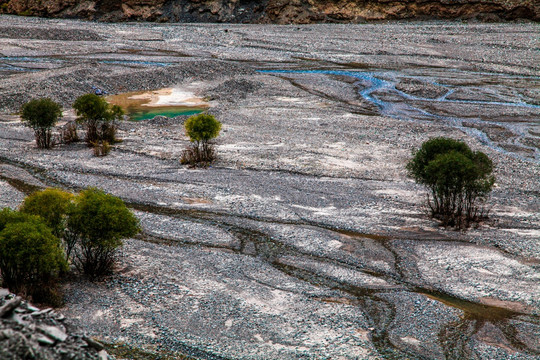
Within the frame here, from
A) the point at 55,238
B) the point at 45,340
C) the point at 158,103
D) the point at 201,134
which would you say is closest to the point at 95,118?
the point at 201,134

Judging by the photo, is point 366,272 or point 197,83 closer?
point 366,272

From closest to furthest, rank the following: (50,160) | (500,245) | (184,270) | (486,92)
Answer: (184,270), (500,245), (50,160), (486,92)

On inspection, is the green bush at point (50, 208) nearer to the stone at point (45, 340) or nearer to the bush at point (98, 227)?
the bush at point (98, 227)

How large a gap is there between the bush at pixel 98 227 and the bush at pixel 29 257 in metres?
0.79

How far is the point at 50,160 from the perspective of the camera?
19.7 m

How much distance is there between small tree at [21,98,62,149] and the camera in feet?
67.7

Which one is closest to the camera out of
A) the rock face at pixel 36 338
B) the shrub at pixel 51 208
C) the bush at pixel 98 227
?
the rock face at pixel 36 338

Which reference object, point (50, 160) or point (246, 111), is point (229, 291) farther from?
point (246, 111)

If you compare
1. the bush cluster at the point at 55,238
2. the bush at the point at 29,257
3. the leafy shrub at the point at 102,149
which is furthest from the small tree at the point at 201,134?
the bush at the point at 29,257

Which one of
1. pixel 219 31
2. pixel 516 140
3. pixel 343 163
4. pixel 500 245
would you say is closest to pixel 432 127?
pixel 516 140

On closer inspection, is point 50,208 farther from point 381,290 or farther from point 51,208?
point 381,290

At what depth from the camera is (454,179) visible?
47.3 ft

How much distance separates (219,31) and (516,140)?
34969mm

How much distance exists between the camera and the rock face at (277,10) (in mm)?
56375
